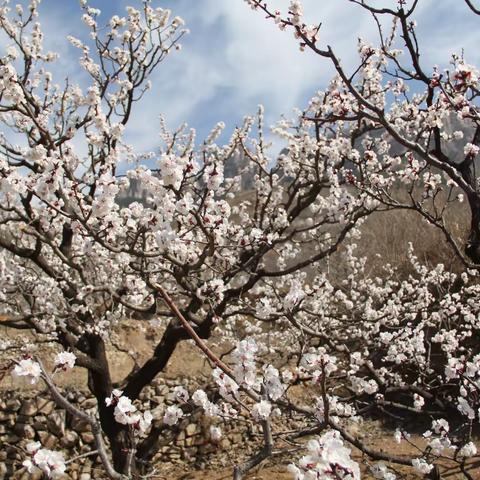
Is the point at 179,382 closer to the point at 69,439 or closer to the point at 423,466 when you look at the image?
the point at 69,439

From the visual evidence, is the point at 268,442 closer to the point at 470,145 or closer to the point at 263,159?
the point at 470,145

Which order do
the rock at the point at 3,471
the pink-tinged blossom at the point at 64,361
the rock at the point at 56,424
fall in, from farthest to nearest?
1. the rock at the point at 56,424
2. the rock at the point at 3,471
3. the pink-tinged blossom at the point at 64,361

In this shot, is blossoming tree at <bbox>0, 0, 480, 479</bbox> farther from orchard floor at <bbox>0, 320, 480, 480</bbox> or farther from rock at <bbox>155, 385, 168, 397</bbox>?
rock at <bbox>155, 385, 168, 397</bbox>

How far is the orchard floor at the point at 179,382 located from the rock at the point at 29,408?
0.38 meters

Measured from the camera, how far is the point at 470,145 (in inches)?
152

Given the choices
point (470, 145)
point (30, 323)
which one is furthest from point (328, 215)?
point (30, 323)

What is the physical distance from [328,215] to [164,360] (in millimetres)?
2961

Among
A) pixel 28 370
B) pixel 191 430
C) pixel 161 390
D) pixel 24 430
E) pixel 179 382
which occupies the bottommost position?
pixel 28 370

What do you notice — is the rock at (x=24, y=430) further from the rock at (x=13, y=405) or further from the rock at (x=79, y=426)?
the rock at (x=79, y=426)

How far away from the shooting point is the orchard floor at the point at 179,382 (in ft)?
23.3

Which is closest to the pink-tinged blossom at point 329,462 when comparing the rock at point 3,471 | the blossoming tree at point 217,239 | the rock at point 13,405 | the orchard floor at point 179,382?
the blossoming tree at point 217,239

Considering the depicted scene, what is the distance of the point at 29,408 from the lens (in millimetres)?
9234

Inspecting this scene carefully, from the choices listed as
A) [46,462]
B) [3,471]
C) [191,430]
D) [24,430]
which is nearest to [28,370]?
[46,462]

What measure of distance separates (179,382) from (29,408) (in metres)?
3.23
